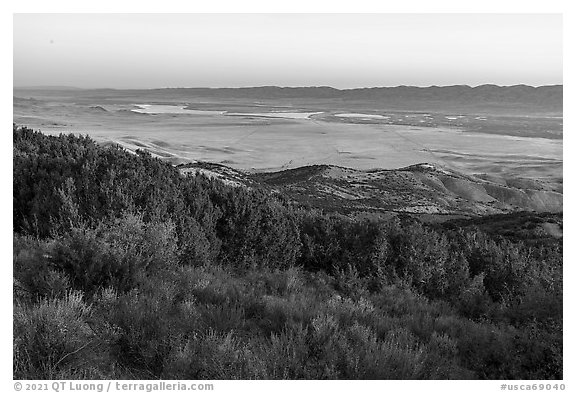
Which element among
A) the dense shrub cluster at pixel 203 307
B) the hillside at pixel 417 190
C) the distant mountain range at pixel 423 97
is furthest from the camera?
the hillside at pixel 417 190

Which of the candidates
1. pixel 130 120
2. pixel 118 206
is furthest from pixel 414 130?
pixel 118 206

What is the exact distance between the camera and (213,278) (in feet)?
15.5

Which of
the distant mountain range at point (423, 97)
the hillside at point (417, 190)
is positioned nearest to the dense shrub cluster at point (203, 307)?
the distant mountain range at point (423, 97)

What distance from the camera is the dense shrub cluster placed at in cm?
266

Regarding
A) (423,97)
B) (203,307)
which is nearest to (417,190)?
(423,97)

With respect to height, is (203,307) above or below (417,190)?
above

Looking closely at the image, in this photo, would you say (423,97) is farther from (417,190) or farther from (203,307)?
(203,307)

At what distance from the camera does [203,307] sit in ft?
11.7

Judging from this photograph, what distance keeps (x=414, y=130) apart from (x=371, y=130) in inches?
203

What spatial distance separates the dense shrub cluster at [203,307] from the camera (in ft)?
8.74

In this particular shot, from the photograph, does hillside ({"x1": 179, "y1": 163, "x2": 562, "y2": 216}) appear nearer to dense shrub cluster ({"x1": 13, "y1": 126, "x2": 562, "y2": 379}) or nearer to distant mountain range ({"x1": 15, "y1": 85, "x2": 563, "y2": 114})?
distant mountain range ({"x1": 15, "y1": 85, "x2": 563, "y2": 114})

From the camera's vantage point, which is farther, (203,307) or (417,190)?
(417,190)

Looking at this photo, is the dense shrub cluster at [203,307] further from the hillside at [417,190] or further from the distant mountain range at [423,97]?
the hillside at [417,190]

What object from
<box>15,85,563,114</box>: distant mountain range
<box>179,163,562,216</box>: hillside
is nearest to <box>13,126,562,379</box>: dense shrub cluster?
<box>15,85,563,114</box>: distant mountain range
